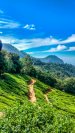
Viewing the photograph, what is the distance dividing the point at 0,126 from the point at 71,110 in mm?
99184

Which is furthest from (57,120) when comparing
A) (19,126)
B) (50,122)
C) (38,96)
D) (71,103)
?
(71,103)

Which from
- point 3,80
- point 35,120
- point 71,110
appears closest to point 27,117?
point 35,120

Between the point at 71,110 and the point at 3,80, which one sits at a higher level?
the point at 3,80

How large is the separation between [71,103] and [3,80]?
3712cm

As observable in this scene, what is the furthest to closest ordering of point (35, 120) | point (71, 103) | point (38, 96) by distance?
point (71, 103), point (38, 96), point (35, 120)

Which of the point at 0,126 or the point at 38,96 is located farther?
the point at 38,96

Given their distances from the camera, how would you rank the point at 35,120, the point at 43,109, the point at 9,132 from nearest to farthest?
the point at 9,132 < the point at 35,120 < the point at 43,109

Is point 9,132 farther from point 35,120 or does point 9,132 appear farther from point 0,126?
point 35,120

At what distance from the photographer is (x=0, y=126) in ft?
244

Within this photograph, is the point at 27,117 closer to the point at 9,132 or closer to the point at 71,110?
the point at 9,132

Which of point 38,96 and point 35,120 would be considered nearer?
point 35,120

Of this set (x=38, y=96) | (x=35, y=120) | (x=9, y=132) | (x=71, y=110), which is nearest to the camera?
(x=9, y=132)

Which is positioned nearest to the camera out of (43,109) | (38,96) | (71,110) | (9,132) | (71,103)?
(9,132)

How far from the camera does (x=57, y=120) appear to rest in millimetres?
80500
